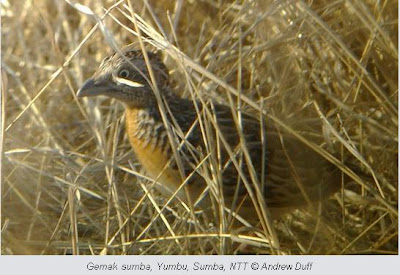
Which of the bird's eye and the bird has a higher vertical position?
the bird's eye

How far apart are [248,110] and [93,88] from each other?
1.71ft

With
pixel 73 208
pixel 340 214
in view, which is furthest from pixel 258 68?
pixel 73 208

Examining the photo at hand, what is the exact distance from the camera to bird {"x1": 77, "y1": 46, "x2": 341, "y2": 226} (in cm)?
257

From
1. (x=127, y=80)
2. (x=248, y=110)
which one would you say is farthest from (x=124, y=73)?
(x=248, y=110)

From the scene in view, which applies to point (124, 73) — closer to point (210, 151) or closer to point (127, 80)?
A: point (127, 80)

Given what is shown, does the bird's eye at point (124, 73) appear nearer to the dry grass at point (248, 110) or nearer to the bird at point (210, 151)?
the bird at point (210, 151)

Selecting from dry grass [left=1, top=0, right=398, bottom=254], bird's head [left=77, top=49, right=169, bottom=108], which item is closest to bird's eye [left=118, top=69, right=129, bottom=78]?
bird's head [left=77, top=49, right=169, bottom=108]

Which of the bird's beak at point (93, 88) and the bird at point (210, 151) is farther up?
the bird's beak at point (93, 88)

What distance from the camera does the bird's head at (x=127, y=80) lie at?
273 cm

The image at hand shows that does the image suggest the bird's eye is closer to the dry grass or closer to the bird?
the bird

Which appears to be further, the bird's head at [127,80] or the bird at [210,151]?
the bird's head at [127,80]

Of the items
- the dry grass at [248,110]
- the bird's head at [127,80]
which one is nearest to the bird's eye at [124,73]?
the bird's head at [127,80]
